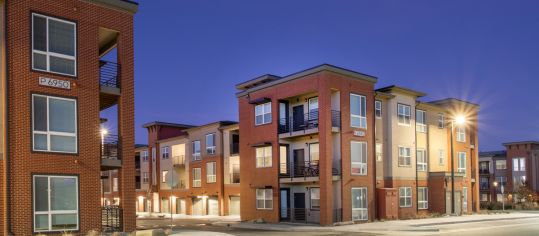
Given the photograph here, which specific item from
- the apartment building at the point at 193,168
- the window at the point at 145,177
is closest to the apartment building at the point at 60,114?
the apartment building at the point at 193,168

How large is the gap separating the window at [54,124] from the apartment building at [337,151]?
16.5 metres

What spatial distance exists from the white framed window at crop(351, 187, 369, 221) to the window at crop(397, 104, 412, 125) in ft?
24.6

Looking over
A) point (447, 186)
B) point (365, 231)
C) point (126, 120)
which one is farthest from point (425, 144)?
point (126, 120)

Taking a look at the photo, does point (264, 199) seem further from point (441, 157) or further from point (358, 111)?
point (441, 157)

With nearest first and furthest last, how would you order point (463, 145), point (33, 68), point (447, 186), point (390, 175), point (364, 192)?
point (33, 68)
point (364, 192)
point (390, 175)
point (447, 186)
point (463, 145)

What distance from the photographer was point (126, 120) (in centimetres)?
2278

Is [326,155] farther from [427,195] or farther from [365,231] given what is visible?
[427,195]

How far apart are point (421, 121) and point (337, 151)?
11743 millimetres

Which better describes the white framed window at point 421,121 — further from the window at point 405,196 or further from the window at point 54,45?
the window at point 54,45

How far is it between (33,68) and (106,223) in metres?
7.58

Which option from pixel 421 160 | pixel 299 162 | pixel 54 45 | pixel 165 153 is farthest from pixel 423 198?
pixel 165 153

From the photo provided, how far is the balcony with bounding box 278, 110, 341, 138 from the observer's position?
3418cm

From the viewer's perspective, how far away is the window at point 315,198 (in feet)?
114

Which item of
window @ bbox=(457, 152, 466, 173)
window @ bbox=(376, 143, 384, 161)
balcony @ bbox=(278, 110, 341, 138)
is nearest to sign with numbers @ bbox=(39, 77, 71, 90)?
balcony @ bbox=(278, 110, 341, 138)
